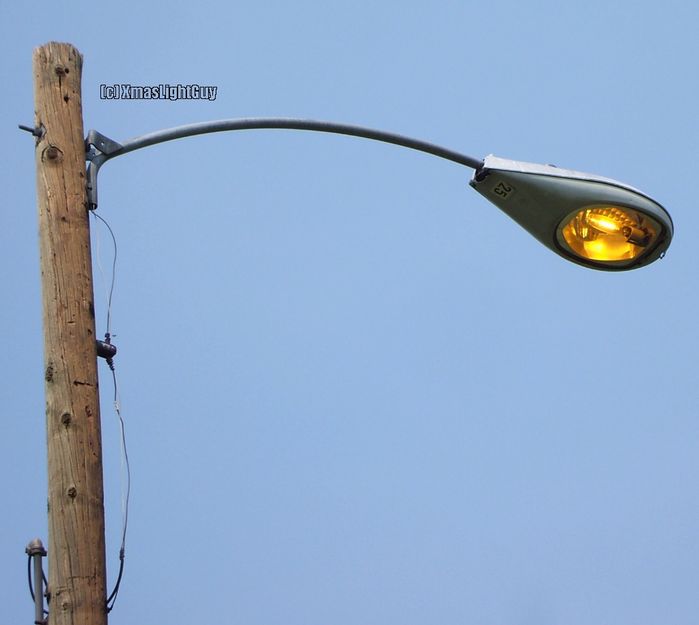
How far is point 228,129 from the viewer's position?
19.1 feet

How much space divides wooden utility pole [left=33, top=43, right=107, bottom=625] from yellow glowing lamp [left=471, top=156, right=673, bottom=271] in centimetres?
182

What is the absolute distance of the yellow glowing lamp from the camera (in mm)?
6074

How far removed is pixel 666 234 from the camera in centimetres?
636

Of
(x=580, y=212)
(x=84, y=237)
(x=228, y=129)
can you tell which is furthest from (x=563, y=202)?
(x=84, y=237)

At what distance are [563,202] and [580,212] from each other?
0.15 meters

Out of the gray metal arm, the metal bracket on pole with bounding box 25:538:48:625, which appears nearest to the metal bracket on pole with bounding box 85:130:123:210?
the gray metal arm

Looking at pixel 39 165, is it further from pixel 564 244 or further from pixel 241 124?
pixel 564 244

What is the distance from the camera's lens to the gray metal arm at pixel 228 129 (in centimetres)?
542

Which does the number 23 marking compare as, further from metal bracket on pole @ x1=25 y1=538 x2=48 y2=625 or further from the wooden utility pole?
metal bracket on pole @ x1=25 y1=538 x2=48 y2=625

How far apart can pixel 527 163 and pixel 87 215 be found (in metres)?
1.95

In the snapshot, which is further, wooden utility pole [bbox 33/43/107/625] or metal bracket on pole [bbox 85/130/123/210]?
metal bracket on pole [bbox 85/130/123/210]

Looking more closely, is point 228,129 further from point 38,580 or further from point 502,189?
point 38,580

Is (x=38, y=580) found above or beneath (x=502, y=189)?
beneath

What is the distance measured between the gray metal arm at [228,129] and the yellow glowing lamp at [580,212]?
0.18 meters
